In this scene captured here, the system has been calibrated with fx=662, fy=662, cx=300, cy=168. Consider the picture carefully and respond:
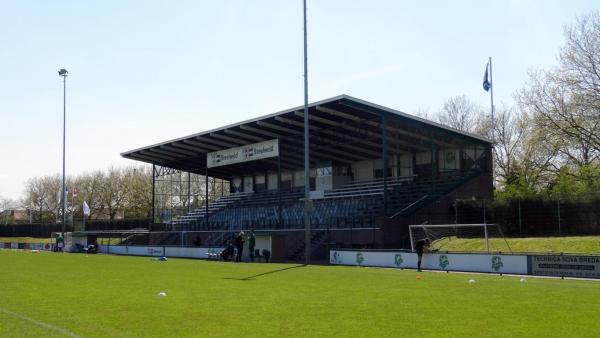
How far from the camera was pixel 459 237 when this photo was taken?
1539 inches

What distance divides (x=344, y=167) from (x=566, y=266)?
3408 cm

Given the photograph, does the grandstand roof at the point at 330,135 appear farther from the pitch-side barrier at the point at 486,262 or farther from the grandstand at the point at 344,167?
the pitch-side barrier at the point at 486,262

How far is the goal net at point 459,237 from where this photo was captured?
36.2 metres

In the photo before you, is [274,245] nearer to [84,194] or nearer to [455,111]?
[455,111]

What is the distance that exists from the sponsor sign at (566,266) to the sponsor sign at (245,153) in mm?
26564

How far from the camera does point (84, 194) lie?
115250mm

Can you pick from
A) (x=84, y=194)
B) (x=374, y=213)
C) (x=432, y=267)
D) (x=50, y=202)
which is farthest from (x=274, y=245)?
(x=50, y=202)

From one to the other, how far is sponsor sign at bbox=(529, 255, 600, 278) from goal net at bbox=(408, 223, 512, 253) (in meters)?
10.2

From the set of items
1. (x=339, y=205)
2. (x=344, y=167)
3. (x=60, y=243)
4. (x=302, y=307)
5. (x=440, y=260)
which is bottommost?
(x=60, y=243)

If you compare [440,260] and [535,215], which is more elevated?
[535,215]

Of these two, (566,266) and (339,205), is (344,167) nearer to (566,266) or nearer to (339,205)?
(339,205)

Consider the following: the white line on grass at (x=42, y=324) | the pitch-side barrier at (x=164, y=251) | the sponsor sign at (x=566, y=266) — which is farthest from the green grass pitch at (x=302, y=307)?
the pitch-side barrier at (x=164, y=251)

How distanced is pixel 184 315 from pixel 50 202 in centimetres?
11935

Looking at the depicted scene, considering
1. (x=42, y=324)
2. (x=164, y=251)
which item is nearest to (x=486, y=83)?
(x=164, y=251)
